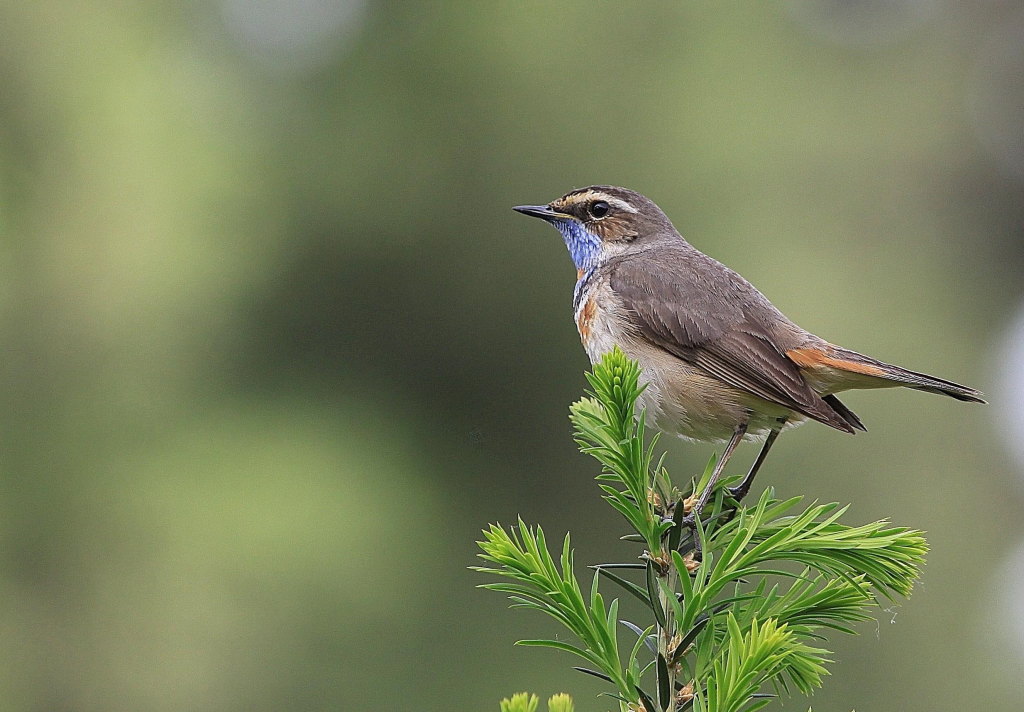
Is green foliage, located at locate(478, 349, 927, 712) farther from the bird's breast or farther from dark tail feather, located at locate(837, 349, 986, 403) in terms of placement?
the bird's breast

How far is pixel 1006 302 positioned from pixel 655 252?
10.7 meters

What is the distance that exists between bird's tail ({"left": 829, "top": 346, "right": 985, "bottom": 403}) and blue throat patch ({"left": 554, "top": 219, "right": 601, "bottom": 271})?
1.41 m

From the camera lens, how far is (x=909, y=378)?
3.12 meters

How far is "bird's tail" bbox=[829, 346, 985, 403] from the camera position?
2957 millimetres

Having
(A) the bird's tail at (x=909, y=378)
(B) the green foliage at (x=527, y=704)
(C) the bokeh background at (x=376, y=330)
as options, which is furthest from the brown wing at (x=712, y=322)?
(C) the bokeh background at (x=376, y=330)

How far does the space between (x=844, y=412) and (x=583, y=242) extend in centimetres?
161

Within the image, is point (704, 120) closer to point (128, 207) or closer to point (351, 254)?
point (351, 254)

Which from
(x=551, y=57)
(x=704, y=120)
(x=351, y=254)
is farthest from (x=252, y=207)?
(x=704, y=120)

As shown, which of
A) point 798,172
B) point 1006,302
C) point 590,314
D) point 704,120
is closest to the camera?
point 590,314

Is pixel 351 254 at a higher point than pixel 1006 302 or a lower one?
lower

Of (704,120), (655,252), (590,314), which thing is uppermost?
(704,120)

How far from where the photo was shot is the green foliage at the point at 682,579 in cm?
175

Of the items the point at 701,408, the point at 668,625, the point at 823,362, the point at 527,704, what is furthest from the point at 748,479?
the point at 527,704

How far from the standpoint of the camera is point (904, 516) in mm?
10742
